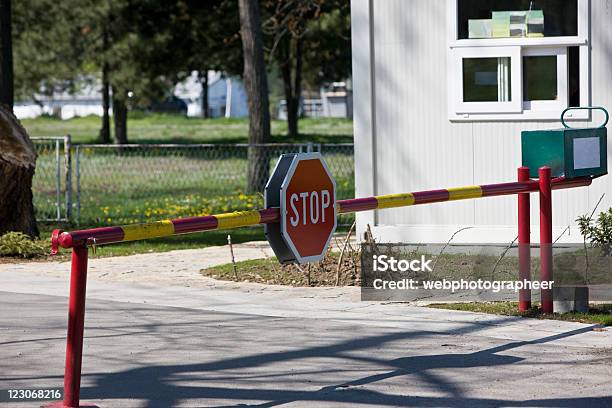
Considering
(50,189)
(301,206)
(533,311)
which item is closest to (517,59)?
(533,311)

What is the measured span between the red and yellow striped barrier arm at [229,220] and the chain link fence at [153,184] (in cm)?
667

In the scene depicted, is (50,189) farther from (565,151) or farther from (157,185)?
(565,151)

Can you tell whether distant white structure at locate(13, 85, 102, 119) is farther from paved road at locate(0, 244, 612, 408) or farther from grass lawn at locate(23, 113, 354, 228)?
paved road at locate(0, 244, 612, 408)

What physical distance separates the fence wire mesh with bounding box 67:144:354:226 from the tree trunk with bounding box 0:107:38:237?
283 centimetres

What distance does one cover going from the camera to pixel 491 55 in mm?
12102

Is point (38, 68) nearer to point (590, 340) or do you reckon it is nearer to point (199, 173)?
point (199, 173)

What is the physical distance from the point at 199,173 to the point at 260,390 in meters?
18.6

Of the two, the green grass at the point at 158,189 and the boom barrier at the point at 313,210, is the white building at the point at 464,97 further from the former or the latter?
the boom barrier at the point at 313,210

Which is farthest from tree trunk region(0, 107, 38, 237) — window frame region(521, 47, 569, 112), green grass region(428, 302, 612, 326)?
green grass region(428, 302, 612, 326)

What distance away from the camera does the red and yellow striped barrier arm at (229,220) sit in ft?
19.5

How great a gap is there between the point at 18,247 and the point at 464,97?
514 centimetres

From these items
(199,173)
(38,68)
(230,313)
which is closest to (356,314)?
(230,313)

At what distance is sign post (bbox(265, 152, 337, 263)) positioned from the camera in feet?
23.2

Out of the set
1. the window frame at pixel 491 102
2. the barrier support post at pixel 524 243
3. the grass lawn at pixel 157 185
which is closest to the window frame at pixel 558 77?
the window frame at pixel 491 102
